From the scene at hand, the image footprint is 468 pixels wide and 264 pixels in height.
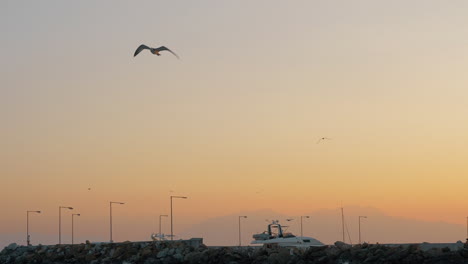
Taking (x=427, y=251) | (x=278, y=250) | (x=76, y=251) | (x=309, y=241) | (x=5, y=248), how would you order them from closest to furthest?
(x=427, y=251)
(x=278, y=250)
(x=76, y=251)
(x=5, y=248)
(x=309, y=241)

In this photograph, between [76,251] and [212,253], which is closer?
[212,253]

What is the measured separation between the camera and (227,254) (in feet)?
231

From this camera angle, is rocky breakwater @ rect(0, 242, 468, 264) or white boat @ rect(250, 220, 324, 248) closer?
rocky breakwater @ rect(0, 242, 468, 264)

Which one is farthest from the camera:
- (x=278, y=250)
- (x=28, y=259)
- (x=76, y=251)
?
(x=28, y=259)

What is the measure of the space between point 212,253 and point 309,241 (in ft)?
164

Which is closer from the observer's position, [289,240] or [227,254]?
[227,254]

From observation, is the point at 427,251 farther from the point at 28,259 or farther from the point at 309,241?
the point at 309,241

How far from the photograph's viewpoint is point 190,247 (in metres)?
77.5

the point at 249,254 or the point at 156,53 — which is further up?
the point at 156,53

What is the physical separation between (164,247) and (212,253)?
9.72m

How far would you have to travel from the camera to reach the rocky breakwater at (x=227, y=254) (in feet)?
203

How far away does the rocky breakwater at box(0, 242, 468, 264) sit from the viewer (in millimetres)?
61750

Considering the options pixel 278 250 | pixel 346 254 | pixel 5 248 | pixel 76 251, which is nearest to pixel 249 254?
pixel 278 250

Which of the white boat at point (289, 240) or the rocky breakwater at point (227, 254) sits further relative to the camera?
the white boat at point (289, 240)
